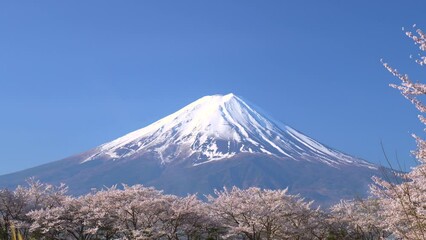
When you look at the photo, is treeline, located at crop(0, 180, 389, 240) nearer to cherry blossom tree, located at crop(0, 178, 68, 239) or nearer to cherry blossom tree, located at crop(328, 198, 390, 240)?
Answer: cherry blossom tree, located at crop(0, 178, 68, 239)

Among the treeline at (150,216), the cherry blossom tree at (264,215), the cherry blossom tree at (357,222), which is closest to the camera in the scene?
the treeline at (150,216)

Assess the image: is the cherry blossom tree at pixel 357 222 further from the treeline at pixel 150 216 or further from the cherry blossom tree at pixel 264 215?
the cherry blossom tree at pixel 264 215

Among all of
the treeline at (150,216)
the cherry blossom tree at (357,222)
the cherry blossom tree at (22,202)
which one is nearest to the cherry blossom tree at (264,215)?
the treeline at (150,216)

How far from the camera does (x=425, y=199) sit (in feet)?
42.1

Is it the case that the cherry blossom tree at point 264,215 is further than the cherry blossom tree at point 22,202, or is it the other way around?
the cherry blossom tree at point 22,202

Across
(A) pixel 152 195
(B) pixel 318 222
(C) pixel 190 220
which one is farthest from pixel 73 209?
(B) pixel 318 222

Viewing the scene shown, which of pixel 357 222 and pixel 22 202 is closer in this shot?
pixel 22 202

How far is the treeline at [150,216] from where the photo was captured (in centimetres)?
2517

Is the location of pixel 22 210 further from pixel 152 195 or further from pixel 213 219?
pixel 213 219

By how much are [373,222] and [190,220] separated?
10.9 metres

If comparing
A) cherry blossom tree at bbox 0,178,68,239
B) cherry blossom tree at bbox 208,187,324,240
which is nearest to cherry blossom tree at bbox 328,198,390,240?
cherry blossom tree at bbox 208,187,324,240

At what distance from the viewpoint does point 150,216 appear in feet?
85.5

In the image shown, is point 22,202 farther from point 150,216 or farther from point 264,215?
point 264,215

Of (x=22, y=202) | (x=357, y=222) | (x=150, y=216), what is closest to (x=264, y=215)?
(x=150, y=216)
